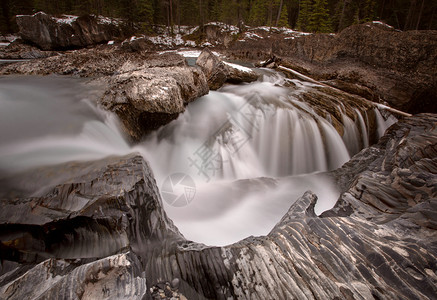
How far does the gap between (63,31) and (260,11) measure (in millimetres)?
26814

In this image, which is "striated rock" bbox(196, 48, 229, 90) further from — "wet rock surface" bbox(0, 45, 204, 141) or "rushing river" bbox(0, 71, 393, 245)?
"wet rock surface" bbox(0, 45, 204, 141)

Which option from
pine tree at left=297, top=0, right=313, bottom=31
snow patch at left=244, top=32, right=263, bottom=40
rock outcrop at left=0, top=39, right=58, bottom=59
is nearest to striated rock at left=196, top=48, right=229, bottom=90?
snow patch at left=244, top=32, right=263, bottom=40

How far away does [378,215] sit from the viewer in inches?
88.5

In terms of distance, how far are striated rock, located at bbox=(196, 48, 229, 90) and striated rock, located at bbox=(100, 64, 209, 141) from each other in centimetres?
225

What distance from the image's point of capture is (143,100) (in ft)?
13.0

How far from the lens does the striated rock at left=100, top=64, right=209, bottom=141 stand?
4004mm

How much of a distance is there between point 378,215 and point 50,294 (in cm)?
307

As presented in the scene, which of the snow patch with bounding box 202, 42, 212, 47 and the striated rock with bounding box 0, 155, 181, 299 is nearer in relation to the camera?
the striated rock with bounding box 0, 155, 181, 299

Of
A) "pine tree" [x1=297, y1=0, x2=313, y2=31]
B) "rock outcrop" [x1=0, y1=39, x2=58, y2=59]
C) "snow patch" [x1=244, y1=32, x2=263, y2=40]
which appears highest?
"pine tree" [x1=297, y1=0, x2=313, y2=31]

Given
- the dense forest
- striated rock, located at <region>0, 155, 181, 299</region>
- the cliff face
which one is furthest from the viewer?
the dense forest

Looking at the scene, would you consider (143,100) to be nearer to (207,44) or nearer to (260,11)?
(207,44)

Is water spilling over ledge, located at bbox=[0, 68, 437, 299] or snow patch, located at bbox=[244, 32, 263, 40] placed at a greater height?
Answer: snow patch, located at bbox=[244, 32, 263, 40]

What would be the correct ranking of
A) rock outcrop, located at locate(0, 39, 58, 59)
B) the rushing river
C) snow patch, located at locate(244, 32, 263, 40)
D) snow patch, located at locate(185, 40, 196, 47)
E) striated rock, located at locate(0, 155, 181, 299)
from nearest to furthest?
striated rock, located at locate(0, 155, 181, 299) → the rushing river → rock outcrop, located at locate(0, 39, 58, 59) → snow patch, located at locate(244, 32, 263, 40) → snow patch, located at locate(185, 40, 196, 47)

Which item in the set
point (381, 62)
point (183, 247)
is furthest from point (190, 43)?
point (183, 247)
